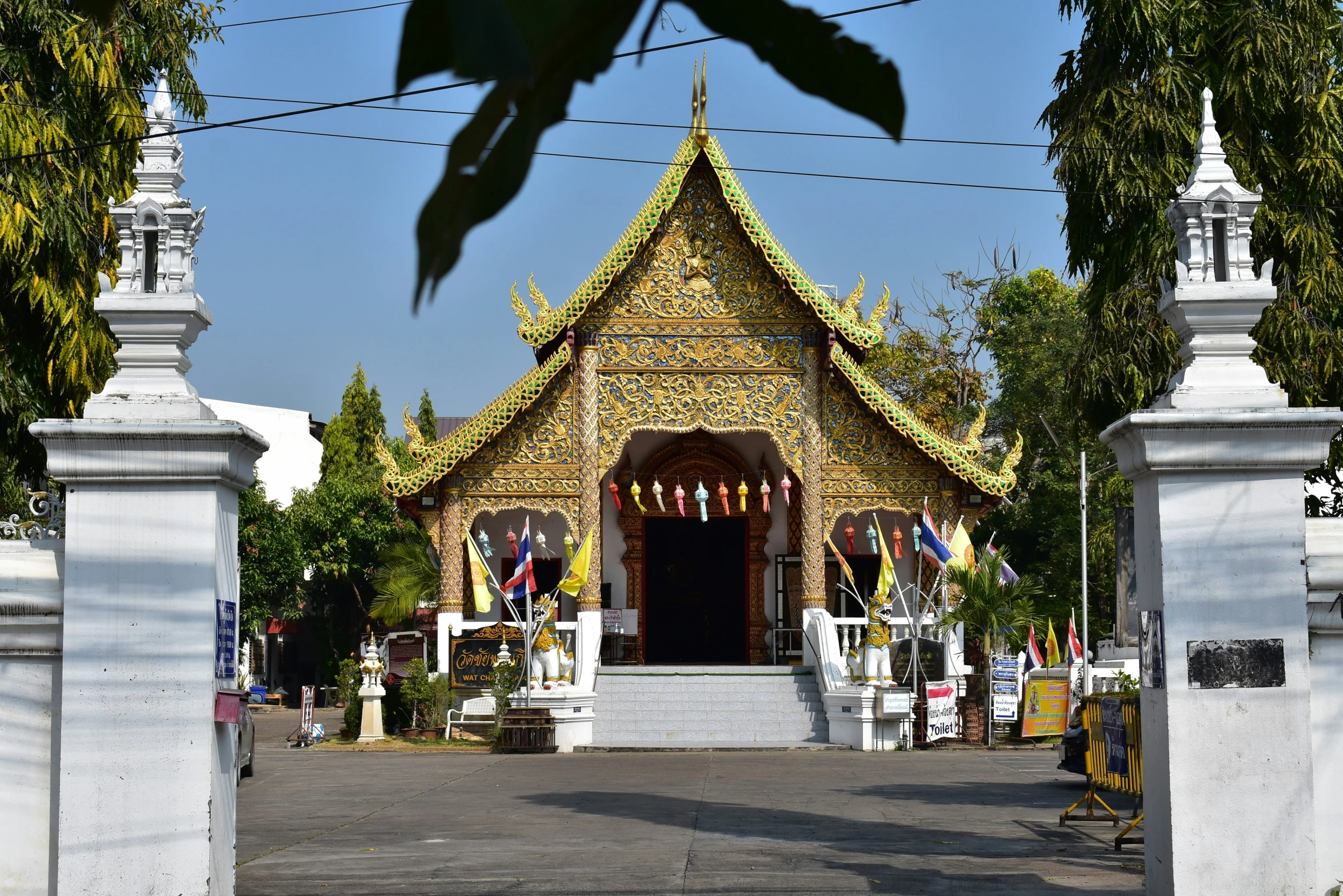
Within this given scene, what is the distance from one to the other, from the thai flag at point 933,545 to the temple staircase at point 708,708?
2.51 meters

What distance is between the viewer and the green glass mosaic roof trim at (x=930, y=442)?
19844mm

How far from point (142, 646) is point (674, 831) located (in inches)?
171

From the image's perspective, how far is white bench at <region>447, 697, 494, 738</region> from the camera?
1911 cm

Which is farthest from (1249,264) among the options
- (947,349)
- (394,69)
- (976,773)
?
(947,349)

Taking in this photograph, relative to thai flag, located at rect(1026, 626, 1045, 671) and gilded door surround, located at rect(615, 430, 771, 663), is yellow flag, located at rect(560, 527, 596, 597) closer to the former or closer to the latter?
gilded door surround, located at rect(615, 430, 771, 663)

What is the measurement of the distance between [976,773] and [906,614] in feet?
15.5

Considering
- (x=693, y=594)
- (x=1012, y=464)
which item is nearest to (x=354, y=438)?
(x=693, y=594)

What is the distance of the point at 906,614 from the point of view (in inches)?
735

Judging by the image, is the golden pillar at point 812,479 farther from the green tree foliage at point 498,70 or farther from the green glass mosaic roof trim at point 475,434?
the green tree foliage at point 498,70

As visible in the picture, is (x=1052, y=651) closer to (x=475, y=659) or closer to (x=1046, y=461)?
(x=475, y=659)

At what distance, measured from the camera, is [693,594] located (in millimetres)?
23609

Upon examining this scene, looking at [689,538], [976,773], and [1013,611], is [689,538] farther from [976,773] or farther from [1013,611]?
[976,773]

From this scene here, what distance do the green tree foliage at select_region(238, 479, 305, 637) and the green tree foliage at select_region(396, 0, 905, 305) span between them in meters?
32.6

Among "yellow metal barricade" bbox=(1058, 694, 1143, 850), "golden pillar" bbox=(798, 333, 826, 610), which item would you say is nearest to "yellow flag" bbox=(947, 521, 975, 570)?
"golden pillar" bbox=(798, 333, 826, 610)
